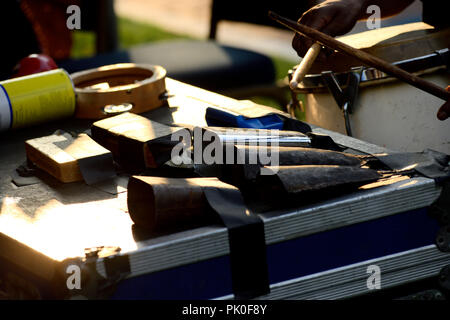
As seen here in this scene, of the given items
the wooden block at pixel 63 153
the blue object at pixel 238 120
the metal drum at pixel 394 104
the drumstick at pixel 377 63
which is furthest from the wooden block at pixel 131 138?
the metal drum at pixel 394 104

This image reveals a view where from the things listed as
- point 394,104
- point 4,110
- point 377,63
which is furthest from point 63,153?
point 394,104

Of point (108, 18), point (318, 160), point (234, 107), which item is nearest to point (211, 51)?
point (108, 18)

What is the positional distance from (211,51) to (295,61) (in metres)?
2.08

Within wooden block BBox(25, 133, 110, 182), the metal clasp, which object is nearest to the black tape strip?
wooden block BBox(25, 133, 110, 182)

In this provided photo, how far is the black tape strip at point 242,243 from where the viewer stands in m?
1.29

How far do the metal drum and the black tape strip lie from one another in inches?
28.7

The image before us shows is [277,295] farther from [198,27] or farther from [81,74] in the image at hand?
[198,27]

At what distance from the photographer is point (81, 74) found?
2.40 meters

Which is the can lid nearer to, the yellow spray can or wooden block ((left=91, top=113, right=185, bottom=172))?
the yellow spray can

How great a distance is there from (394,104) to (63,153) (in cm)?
96

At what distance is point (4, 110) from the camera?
203 cm

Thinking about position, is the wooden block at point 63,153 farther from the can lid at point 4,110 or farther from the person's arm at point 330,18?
Result: the person's arm at point 330,18

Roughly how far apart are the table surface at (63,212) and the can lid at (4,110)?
Answer: 0.20 ft

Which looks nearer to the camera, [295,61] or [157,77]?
[157,77]
